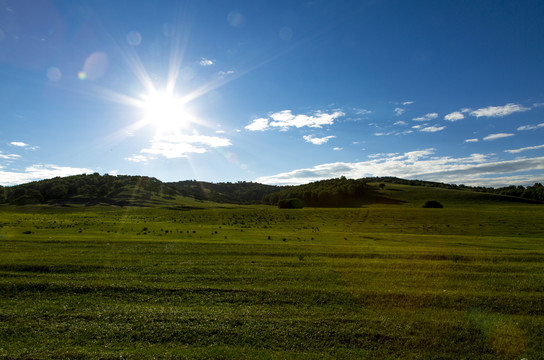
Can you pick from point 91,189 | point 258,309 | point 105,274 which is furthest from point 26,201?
point 258,309

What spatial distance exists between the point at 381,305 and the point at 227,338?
6.89m

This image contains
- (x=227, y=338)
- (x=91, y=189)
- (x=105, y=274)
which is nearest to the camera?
(x=227, y=338)

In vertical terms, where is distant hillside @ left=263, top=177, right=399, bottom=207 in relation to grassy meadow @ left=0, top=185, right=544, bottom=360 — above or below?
above

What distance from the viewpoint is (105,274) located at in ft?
55.1

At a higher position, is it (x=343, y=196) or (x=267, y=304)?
(x=343, y=196)

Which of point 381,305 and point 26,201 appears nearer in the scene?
point 381,305

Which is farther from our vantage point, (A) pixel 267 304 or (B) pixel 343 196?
(B) pixel 343 196

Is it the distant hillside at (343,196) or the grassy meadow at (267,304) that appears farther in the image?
the distant hillside at (343,196)

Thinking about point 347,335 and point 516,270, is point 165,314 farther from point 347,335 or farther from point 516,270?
A: point 516,270

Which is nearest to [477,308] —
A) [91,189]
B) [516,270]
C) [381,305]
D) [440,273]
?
[381,305]

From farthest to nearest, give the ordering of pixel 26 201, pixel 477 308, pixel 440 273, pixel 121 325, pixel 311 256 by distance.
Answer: pixel 26 201 → pixel 311 256 → pixel 440 273 → pixel 477 308 → pixel 121 325

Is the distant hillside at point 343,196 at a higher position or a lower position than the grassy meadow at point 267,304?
higher

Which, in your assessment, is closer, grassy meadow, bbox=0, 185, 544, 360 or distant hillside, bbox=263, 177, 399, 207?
grassy meadow, bbox=0, 185, 544, 360

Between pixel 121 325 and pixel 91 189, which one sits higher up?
pixel 91 189
